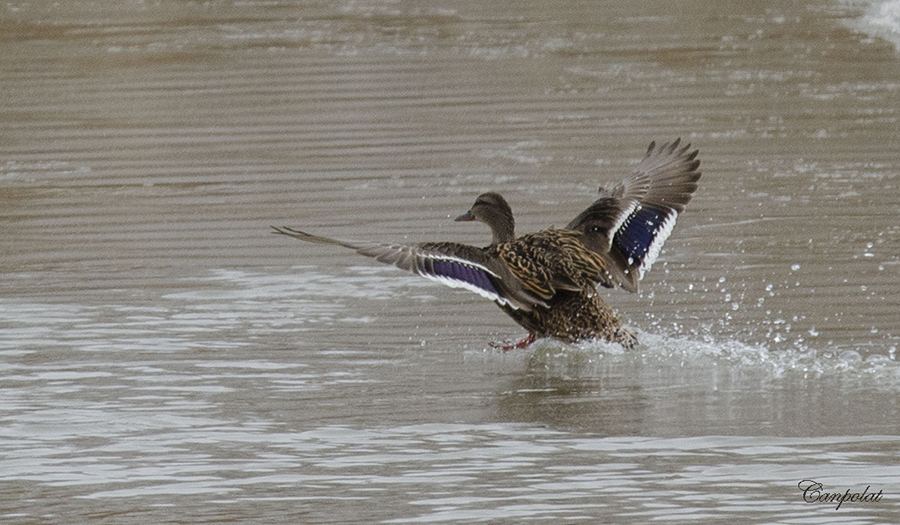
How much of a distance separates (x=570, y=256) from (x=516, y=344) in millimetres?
470

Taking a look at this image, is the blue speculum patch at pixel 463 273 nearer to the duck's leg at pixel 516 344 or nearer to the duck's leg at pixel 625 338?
the duck's leg at pixel 516 344

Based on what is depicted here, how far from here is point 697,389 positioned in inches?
273

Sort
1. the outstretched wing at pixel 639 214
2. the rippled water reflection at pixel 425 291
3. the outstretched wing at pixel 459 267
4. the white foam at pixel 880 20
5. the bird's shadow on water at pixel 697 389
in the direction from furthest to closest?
the white foam at pixel 880 20
the outstretched wing at pixel 639 214
the outstretched wing at pixel 459 267
the bird's shadow on water at pixel 697 389
the rippled water reflection at pixel 425 291

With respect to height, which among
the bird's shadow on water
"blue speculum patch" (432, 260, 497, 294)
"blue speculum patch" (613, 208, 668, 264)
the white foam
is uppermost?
the white foam

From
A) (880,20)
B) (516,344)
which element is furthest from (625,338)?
(880,20)

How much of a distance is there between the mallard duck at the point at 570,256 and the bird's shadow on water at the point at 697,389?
6.3 inches

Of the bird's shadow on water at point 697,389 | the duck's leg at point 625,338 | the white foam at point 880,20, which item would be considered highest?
the white foam at point 880,20

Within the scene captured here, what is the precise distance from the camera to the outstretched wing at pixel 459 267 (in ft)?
24.1

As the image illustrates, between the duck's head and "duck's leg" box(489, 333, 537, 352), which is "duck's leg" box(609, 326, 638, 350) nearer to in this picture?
"duck's leg" box(489, 333, 537, 352)

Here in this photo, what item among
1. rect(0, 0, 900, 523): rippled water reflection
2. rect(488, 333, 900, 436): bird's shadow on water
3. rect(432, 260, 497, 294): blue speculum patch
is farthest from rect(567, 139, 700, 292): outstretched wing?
rect(432, 260, 497, 294): blue speculum patch

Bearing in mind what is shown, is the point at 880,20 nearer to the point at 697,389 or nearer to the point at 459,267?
the point at 459,267

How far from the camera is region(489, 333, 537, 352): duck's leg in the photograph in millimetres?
7824

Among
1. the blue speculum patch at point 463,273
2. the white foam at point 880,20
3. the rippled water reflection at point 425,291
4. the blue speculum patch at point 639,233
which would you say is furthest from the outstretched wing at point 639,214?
the white foam at point 880,20

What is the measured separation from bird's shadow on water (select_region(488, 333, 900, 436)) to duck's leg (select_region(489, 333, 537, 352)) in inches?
2.3
